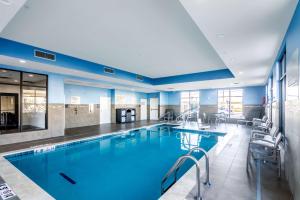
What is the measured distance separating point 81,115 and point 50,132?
9.95ft

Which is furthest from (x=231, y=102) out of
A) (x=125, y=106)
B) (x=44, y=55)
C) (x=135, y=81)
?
(x=44, y=55)

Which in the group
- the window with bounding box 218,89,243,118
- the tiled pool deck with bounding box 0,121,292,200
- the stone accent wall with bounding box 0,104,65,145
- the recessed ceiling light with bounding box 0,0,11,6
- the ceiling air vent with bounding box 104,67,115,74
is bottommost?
the tiled pool deck with bounding box 0,121,292,200

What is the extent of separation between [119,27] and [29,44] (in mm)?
2856

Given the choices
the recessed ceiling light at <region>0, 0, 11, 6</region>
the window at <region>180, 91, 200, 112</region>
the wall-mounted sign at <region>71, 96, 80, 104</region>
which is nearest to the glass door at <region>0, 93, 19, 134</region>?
the wall-mounted sign at <region>71, 96, 80, 104</region>

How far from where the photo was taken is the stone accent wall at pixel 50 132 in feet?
16.7

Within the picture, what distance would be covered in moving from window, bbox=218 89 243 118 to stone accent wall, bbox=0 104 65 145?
32.9 feet

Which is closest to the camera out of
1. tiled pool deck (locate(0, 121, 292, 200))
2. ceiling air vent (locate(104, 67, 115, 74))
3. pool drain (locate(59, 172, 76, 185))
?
tiled pool deck (locate(0, 121, 292, 200))

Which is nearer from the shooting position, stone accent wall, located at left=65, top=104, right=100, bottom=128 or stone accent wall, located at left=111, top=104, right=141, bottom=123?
stone accent wall, located at left=65, top=104, right=100, bottom=128

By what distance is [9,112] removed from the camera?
5.68 meters

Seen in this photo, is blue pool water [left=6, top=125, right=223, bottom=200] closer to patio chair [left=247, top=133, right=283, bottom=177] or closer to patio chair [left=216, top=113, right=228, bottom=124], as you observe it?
patio chair [left=247, top=133, right=283, bottom=177]

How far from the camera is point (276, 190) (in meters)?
2.31

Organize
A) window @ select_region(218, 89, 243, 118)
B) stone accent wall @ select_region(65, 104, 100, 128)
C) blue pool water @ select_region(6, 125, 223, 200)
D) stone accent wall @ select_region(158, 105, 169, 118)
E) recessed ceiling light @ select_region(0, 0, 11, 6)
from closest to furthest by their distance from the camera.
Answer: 1. recessed ceiling light @ select_region(0, 0, 11, 6)
2. blue pool water @ select_region(6, 125, 223, 200)
3. stone accent wall @ select_region(65, 104, 100, 128)
4. window @ select_region(218, 89, 243, 118)
5. stone accent wall @ select_region(158, 105, 169, 118)

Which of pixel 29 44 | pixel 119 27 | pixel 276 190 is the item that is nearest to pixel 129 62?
pixel 119 27

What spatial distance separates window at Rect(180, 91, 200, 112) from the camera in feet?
40.8
